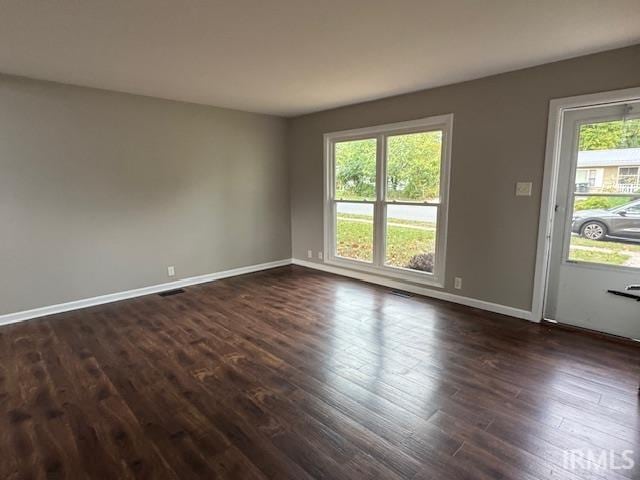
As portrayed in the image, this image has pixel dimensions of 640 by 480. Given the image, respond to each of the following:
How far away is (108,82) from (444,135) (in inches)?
147

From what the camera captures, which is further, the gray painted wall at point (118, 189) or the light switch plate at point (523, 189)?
the gray painted wall at point (118, 189)

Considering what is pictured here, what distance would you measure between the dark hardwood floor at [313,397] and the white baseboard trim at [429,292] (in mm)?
119

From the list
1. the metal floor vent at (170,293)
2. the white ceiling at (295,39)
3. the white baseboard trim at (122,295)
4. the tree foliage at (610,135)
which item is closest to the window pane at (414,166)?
the white ceiling at (295,39)

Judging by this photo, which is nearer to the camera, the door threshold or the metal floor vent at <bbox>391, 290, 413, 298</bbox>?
the door threshold

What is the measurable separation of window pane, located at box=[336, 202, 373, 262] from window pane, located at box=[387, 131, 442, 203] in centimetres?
53

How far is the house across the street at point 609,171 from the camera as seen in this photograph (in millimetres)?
2885

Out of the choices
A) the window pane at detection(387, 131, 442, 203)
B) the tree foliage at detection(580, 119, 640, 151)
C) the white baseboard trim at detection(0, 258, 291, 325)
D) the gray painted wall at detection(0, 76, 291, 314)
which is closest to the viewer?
the tree foliage at detection(580, 119, 640, 151)

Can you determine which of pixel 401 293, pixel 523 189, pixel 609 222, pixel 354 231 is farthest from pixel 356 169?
pixel 609 222

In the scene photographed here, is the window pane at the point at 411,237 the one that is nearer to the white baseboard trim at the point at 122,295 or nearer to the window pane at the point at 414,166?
the window pane at the point at 414,166

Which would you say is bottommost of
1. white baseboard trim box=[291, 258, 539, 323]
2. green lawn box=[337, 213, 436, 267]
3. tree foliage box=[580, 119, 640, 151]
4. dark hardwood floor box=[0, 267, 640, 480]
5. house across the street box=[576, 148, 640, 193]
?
dark hardwood floor box=[0, 267, 640, 480]

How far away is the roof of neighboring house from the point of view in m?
2.88

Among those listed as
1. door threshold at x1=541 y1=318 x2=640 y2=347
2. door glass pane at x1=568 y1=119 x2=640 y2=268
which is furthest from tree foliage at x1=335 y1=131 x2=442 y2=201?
door threshold at x1=541 y1=318 x2=640 y2=347

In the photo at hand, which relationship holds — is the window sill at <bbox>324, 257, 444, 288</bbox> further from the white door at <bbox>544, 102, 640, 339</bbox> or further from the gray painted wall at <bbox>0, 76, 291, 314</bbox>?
the gray painted wall at <bbox>0, 76, 291, 314</bbox>

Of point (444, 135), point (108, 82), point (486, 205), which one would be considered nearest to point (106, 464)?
point (108, 82)
